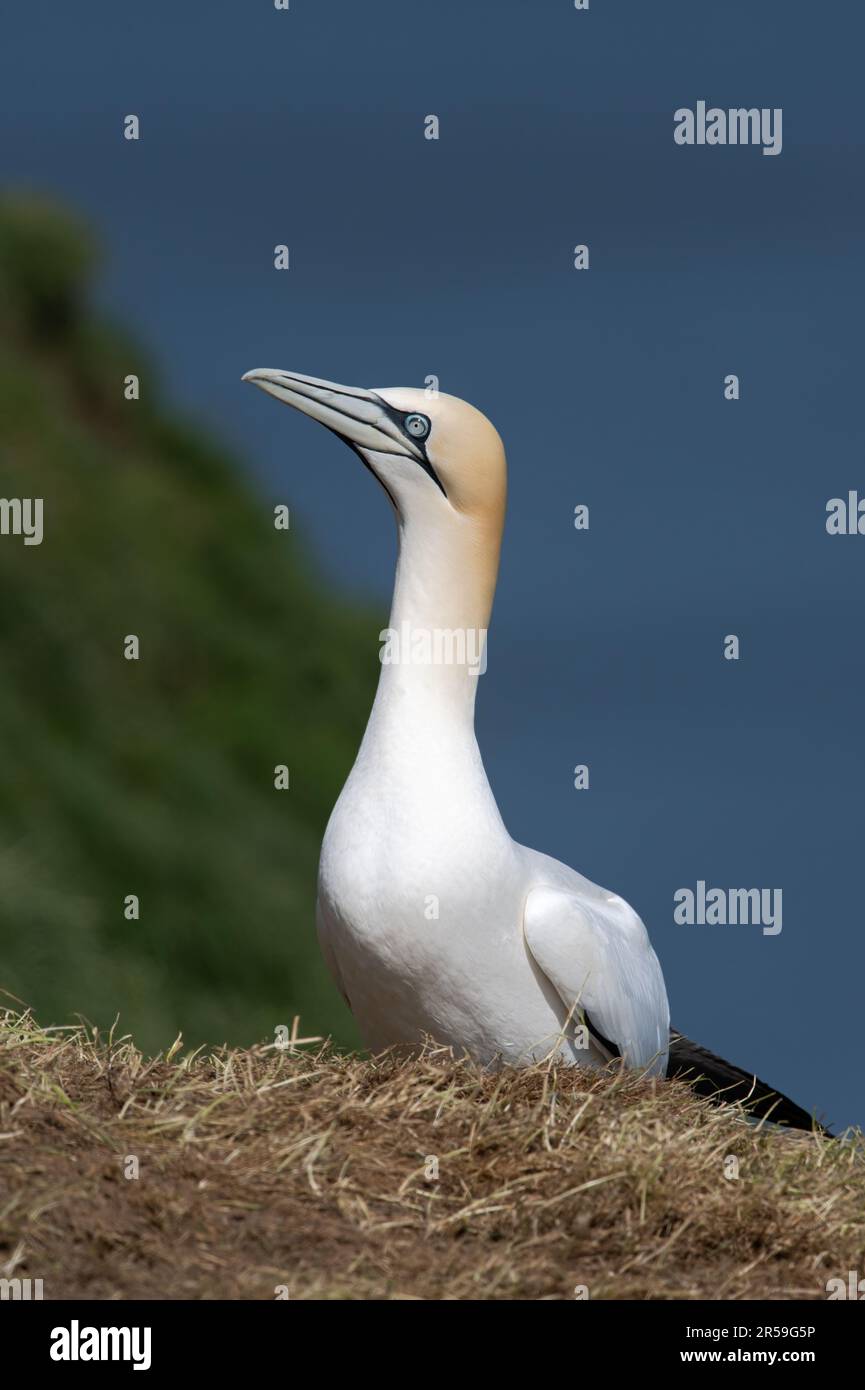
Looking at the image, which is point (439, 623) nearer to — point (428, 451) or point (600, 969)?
point (428, 451)

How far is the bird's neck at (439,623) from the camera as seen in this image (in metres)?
8.90

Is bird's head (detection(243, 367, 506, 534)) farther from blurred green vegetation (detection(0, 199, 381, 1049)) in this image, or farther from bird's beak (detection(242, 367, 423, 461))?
blurred green vegetation (detection(0, 199, 381, 1049))

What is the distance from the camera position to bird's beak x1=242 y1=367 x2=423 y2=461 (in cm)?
909

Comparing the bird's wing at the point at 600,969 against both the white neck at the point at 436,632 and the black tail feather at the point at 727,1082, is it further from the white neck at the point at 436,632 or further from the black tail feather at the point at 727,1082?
the white neck at the point at 436,632

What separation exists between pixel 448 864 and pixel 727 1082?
2.03 meters

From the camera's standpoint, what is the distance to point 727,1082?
31.4 feet

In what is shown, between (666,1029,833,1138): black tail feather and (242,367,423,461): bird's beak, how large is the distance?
299cm

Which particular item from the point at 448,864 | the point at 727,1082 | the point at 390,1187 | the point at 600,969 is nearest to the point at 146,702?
the point at 727,1082

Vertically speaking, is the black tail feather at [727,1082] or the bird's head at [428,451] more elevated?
the bird's head at [428,451]

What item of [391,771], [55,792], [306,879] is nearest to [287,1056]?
[391,771]

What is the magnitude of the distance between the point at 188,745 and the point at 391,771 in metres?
31.7

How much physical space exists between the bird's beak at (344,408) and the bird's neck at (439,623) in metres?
0.37

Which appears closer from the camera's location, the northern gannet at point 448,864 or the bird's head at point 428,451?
the northern gannet at point 448,864

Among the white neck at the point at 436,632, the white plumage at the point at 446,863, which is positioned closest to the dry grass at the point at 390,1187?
the white plumage at the point at 446,863
